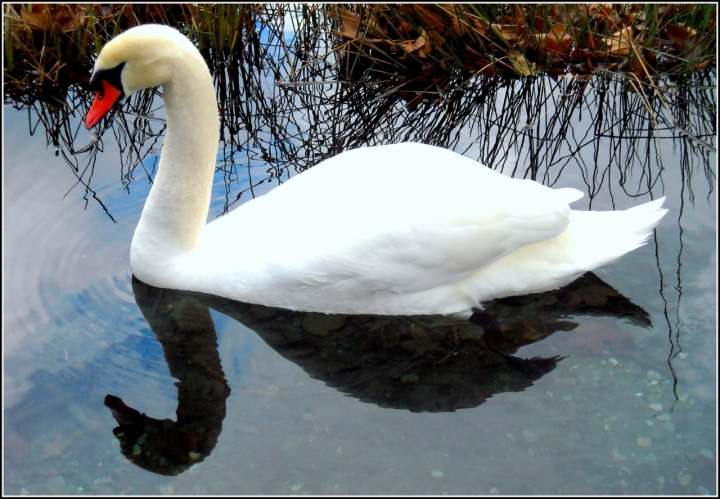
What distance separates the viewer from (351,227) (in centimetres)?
423

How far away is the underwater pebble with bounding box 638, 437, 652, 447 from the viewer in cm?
380

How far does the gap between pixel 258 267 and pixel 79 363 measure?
1079mm

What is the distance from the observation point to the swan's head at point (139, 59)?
4121mm

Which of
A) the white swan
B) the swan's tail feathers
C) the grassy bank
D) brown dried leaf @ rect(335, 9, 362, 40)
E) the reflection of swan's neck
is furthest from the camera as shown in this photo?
brown dried leaf @ rect(335, 9, 362, 40)

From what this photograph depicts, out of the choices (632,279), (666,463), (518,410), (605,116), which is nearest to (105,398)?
(518,410)

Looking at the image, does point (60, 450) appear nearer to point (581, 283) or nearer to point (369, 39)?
point (581, 283)

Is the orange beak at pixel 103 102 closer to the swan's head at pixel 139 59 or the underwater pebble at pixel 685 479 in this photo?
the swan's head at pixel 139 59

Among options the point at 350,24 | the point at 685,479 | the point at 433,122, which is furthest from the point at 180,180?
the point at 350,24

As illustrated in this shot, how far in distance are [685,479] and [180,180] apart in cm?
305

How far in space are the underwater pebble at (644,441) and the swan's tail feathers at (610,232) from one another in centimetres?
110

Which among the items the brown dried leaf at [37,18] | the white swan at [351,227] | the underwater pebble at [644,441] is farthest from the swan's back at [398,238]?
the brown dried leaf at [37,18]

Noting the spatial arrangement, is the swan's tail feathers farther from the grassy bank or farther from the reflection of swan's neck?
the grassy bank

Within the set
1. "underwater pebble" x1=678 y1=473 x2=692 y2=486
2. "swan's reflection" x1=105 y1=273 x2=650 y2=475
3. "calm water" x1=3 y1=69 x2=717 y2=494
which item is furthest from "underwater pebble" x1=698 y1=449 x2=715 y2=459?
"swan's reflection" x1=105 y1=273 x2=650 y2=475

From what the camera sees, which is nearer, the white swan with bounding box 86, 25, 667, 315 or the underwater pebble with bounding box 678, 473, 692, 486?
the underwater pebble with bounding box 678, 473, 692, 486
